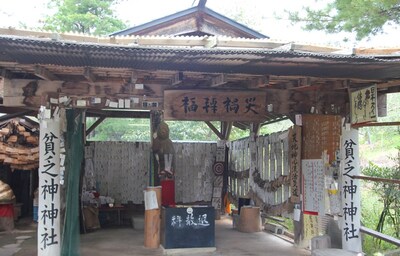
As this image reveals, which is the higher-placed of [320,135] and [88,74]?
[88,74]

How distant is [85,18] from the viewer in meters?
17.3

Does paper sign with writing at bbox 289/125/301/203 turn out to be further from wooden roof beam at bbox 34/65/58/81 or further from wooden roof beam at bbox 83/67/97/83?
wooden roof beam at bbox 34/65/58/81

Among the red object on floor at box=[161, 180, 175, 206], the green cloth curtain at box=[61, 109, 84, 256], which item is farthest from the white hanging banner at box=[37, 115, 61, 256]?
the red object on floor at box=[161, 180, 175, 206]

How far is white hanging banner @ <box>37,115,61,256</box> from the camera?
647 centimetres

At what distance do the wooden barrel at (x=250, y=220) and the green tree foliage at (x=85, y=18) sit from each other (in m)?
10.6

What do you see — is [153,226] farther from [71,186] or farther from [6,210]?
[6,210]

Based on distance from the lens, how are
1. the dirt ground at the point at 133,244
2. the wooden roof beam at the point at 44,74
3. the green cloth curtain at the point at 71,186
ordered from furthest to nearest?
the dirt ground at the point at 133,244
the green cloth curtain at the point at 71,186
the wooden roof beam at the point at 44,74

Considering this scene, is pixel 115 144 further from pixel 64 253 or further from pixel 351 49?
pixel 351 49

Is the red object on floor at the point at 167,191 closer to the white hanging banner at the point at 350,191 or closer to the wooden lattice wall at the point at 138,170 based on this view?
the wooden lattice wall at the point at 138,170

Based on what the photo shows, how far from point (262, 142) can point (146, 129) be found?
44.6 ft

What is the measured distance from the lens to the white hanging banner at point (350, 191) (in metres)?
7.00

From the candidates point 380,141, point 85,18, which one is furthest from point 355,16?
point 380,141

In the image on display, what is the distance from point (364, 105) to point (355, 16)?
9.72ft

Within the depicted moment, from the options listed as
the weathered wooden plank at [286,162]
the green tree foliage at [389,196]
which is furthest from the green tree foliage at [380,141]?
the weathered wooden plank at [286,162]
